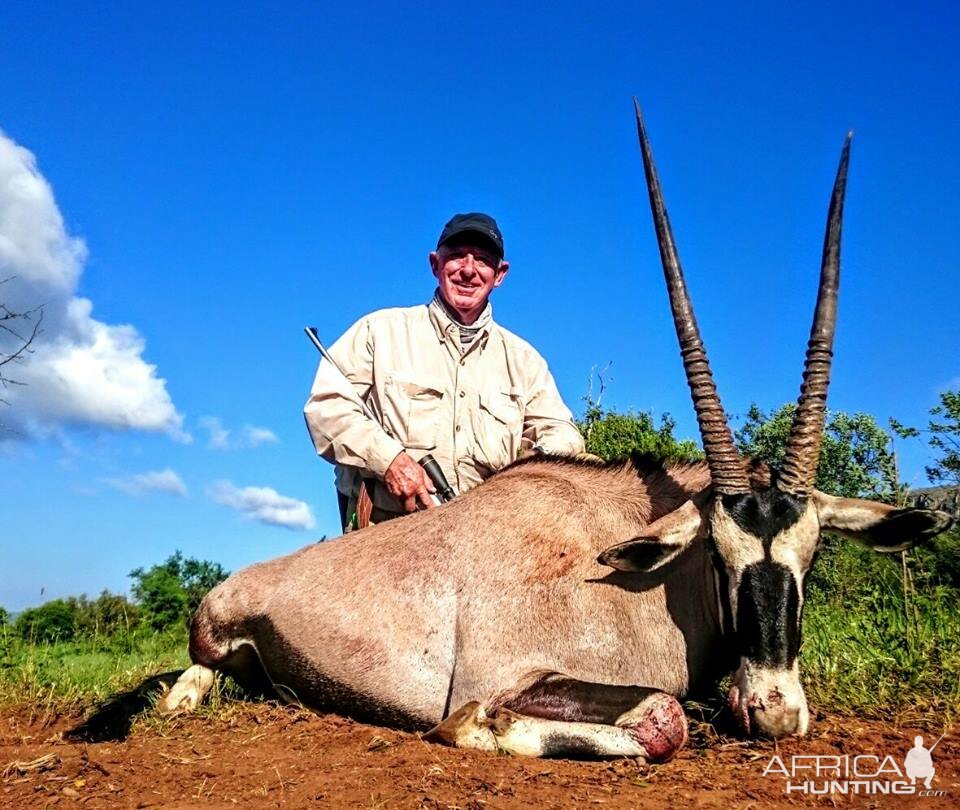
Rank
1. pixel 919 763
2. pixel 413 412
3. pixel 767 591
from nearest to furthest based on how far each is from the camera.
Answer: pixel 919 763, pixel 767 591, pixel 413 412

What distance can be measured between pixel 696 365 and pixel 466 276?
9.42 feet

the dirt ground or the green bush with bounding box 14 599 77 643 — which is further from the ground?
the green bush with bounding box 14 599 77 643

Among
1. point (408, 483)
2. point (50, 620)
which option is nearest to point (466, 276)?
point (408, 483)

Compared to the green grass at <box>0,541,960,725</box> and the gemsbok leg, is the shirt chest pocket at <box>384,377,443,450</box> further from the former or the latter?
the gemsbok leg

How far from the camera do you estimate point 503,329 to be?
7.79m

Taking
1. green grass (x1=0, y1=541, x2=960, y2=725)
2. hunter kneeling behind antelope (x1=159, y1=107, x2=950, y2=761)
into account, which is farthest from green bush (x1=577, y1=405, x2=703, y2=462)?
hunter kneeling behind antelope (x1=159, y1=107, x2=950, y2=761)

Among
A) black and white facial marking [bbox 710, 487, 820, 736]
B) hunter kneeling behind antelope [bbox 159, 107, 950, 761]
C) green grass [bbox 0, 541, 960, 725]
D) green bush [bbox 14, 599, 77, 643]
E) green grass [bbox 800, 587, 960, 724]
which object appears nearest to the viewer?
black and white facial marking [bbox 710, 487, 820, 736]

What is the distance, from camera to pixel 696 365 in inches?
198

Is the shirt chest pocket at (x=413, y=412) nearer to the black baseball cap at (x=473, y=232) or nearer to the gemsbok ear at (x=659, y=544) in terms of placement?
the black baseball cap at (x=473, y=232)

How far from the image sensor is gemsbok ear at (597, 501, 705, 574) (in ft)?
15.1

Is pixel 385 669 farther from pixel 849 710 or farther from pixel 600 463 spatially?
pixel 849 710

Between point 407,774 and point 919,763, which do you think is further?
point 919,763

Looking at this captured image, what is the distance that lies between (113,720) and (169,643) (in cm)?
528

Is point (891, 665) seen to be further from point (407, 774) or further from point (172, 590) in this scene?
point (172, 590)
